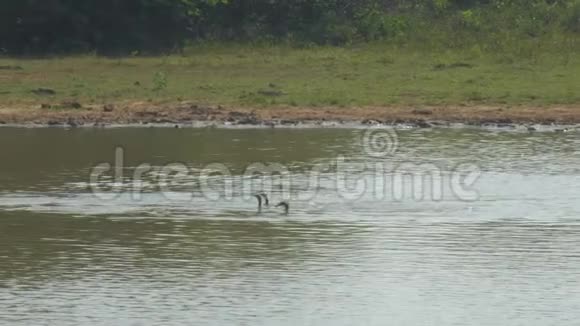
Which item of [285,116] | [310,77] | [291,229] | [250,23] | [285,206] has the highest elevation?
[250,23]

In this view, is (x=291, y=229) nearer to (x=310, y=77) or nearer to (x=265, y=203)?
(x=265, y=203)

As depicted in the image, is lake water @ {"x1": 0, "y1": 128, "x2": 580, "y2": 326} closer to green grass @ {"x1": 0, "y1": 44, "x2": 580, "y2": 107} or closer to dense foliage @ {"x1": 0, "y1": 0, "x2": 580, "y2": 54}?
green grass @ {"x1": 0, "y1": 44, "x2": 580, "y2": 107}

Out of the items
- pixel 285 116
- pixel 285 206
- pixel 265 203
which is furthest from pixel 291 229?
pixel 285 116

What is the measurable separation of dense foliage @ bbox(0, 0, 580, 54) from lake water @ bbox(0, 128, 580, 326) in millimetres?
8135

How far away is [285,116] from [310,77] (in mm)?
3064

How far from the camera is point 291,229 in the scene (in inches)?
607

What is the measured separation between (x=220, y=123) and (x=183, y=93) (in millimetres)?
2158

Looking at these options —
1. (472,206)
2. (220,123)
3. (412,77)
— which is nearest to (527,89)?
(412,77)

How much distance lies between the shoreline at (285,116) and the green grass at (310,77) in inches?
17.9

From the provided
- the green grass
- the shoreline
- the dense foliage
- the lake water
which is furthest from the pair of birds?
the dense foliage

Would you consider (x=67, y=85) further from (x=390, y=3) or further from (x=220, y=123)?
(x=390, y=3)

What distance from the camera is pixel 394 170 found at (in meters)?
19.1

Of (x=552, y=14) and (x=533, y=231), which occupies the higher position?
(x=552, y=14)

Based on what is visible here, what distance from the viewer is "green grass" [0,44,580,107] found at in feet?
82.3
